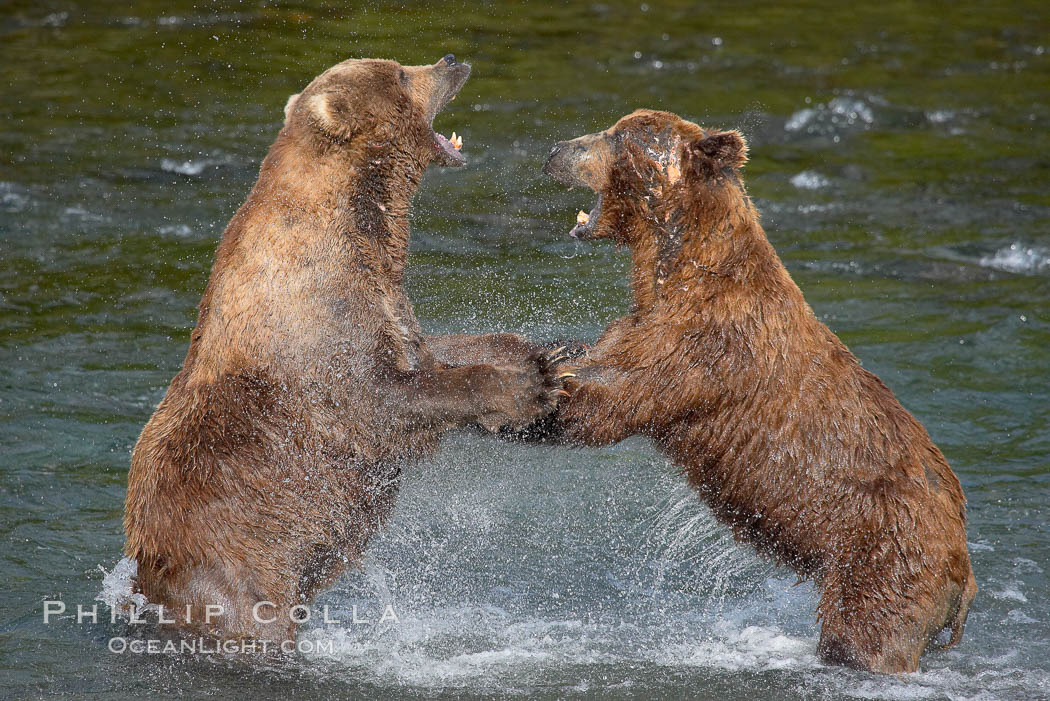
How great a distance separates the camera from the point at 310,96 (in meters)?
5.93

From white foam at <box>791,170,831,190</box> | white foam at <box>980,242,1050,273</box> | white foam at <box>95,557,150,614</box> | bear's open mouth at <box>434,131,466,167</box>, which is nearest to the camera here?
white foam at <box>95,557,150,614</box>

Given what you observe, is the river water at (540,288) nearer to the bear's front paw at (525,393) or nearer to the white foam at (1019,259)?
the white foam at (1019,259)

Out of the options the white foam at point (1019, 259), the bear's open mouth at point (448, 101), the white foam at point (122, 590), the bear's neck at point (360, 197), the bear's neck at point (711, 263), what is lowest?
the white foam at point (1019, 259)

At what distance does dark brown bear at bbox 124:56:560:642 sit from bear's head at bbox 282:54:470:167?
10 millimetres

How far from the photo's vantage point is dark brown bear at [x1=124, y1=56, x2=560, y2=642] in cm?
564

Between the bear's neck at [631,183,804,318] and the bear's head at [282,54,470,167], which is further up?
the bear's head at [282,54,470,167]

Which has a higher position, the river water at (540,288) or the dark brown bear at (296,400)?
the dark brown bear at (296,400)

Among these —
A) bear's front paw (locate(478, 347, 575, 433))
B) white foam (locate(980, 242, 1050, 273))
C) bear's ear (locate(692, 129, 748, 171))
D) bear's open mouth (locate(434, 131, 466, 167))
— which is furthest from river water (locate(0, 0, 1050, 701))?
bear's ear (locate(692, 129, 748, 171))

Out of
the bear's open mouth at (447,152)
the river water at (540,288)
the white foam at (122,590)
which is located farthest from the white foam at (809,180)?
the white foam at (122,590)

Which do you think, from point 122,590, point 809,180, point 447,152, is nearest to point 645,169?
point 447,152

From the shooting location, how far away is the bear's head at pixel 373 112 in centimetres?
586

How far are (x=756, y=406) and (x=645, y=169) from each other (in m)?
1.22

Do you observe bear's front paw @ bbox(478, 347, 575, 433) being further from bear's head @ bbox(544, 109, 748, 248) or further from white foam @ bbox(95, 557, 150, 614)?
white foam @ bbox(95, 557, 150, 614)

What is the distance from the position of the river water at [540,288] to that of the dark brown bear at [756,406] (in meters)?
0.50
